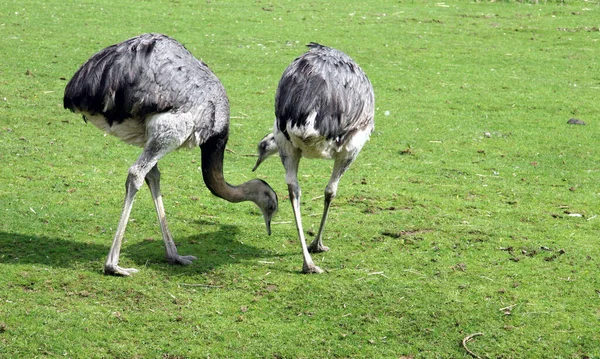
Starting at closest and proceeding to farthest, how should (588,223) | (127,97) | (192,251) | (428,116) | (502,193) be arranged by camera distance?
1. (127,97)
2. (192,251)
3. (588,223)
4. (502,193)
5. (428,116)

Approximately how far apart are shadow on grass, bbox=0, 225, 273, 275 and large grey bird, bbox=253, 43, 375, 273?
742 millimetres

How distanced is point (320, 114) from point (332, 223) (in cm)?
172

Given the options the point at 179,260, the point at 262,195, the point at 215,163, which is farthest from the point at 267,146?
the point at 179,260

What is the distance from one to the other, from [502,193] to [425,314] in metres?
3.29

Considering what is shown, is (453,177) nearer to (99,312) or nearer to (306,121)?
(306,121)

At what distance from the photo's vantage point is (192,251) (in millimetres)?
6984

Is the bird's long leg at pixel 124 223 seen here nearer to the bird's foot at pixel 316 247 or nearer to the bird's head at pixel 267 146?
the bird's foot at pixel 316 247

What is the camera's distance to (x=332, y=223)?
7.72 meters

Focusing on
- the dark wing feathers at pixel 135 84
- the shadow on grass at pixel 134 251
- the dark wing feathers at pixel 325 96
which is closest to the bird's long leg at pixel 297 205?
the dark wing feathers at pixel 325 96

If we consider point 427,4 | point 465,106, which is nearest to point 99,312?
point 465,106

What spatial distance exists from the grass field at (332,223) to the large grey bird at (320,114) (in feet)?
2.69

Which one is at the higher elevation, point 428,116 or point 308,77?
point 308,77

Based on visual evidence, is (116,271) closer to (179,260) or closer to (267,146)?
(179,260)

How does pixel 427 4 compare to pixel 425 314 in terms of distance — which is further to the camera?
pixel 427 4
